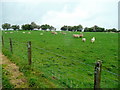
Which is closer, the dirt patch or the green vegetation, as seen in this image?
the green vegetation

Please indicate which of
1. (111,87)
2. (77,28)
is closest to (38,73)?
(111,87)

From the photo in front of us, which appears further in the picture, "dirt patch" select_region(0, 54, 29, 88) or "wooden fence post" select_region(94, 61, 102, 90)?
"dirt patch" select_region(0, 54, 29, 88)

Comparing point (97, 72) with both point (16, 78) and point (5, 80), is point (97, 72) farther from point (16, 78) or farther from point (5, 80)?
point (5, 80)

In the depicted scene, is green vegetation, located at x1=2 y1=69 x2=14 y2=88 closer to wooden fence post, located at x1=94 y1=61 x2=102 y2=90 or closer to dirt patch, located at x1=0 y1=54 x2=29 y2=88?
dirt patch, located at x1=0 y1=54 x2=29 y2=88

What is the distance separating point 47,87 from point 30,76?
1.30 meters

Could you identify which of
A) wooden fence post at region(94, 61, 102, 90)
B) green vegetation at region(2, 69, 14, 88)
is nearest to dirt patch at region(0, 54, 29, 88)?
green vegetation at region(2, 69, 14, 88)

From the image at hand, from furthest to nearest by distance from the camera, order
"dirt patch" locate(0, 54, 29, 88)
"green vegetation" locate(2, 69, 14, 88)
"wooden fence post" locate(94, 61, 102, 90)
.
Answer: "dirt patch" locate(0, 54, 29, 88), "green vegetation" locate(2, 69, 14, 88), "wooden fence post" locate(94, 61, 102, 90)

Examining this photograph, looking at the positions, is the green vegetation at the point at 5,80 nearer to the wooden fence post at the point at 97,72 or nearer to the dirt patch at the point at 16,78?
the dirt patch at the point at 16,78

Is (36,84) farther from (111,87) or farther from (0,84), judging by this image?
(111,87)

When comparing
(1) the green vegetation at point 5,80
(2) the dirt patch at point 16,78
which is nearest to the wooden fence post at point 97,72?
(2) the dirt patch at point 16,78

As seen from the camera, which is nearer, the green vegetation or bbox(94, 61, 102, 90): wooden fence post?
bbox(94, 61, 102, 90): wooden fence post

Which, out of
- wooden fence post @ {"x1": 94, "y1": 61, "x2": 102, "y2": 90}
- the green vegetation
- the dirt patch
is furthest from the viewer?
the dirt patch

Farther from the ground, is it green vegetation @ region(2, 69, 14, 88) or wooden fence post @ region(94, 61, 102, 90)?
wooden fence post @ region(94, 61, 102, 90)

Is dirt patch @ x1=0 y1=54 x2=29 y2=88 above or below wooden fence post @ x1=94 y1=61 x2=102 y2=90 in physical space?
below
